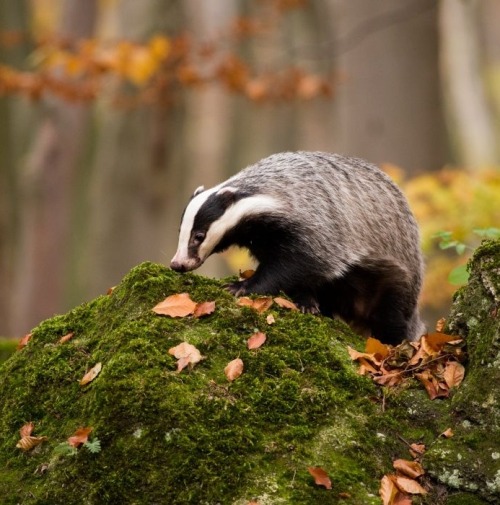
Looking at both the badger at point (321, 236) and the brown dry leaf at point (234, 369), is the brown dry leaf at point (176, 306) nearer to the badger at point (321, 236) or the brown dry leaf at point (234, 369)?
the brown dry leaf at point (234, 369)

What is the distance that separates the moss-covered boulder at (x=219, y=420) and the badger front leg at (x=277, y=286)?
617mm

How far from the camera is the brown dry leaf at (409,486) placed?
155 inches

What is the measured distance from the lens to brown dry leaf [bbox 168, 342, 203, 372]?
437cm

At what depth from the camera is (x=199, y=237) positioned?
5.84 meters

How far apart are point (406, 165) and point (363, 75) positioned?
1618 millimetres

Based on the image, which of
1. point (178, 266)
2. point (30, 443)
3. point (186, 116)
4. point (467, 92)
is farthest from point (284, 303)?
point (467, 92)

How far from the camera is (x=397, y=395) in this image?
4383 mm

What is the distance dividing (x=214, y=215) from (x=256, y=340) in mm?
1433

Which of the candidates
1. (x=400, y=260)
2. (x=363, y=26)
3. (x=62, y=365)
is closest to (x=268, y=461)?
(x=62, y=365)

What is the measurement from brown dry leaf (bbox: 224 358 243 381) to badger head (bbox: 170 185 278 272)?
4.56ft

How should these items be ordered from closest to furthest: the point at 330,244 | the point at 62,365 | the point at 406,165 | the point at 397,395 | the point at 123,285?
the point at 397,395 < the point at 62,365 < the point at 123,285 < the point at 330,244 < the point at 406,165

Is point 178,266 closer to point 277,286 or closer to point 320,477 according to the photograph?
point 277,286

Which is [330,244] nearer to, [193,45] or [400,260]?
[400,260]

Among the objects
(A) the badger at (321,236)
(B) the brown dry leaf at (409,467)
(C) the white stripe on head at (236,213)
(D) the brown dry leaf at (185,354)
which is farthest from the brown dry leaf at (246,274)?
(B) the brown dry leaf at (409,467)
